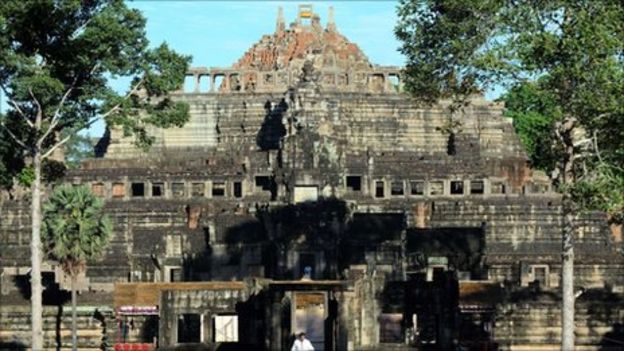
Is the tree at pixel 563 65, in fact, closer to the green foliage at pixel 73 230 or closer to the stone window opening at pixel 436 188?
the green foliage at pixel 73 230

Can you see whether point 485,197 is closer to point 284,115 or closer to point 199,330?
point 284,115

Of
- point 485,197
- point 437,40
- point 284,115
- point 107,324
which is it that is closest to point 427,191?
point 485,197

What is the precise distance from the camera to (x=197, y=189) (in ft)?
336

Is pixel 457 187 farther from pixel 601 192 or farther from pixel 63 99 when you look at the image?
pixel 601 192

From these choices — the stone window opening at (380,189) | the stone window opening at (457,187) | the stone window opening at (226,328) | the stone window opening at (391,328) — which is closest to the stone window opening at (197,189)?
the stone window opening at (380,189)

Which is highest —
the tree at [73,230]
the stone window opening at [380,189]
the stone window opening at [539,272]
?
the stone window opening at [380,189]

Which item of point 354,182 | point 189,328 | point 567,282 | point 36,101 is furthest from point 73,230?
point 354,182

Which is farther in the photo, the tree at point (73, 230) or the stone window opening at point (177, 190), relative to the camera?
the stone window opening at point (177, 190)

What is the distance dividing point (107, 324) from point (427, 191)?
105 ft

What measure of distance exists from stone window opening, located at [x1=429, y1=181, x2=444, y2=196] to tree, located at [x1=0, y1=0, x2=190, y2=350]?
3397cm

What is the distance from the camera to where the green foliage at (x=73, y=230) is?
7469 cm

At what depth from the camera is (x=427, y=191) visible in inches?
3942

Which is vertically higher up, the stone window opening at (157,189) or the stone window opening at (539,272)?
the stone window opening at (157,189)

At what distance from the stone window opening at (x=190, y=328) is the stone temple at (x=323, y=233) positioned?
0.17 metres
